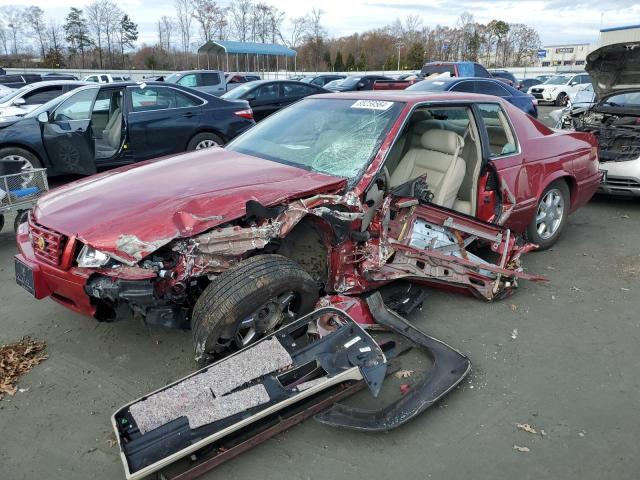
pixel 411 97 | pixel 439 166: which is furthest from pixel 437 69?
pixel 411 97

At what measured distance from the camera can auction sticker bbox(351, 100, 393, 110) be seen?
374 cm

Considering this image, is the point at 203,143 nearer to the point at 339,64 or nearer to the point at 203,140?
the point at 203,140

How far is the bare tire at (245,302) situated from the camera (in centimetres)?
266

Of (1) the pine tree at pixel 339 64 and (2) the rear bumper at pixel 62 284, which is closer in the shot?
(2) the rear bumper at pixel 62 284

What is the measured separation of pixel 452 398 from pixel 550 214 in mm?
2863

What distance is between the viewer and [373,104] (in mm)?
3820

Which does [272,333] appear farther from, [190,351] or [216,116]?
[216,116]

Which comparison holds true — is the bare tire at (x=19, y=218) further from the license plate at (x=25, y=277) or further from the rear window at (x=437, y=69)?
the rear window at (x=437, y=69)

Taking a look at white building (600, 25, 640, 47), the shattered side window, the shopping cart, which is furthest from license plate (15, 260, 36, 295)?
white building (600, 25, 640, 47)

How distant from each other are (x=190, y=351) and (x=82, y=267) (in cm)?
91

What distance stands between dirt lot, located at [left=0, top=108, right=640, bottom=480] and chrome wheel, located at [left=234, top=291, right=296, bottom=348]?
0.46 m

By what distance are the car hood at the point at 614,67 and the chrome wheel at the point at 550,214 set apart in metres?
3.25

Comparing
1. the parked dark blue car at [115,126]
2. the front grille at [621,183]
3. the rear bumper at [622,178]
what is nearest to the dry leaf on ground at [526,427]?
the rear bumper at [622,178]

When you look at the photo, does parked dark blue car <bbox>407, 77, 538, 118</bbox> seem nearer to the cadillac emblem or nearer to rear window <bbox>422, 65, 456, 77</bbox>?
rear window <bbox>422, 65, 456, 77</bbox>
